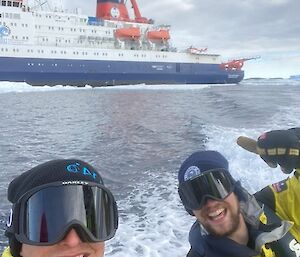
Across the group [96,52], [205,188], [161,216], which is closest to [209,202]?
[205,188]

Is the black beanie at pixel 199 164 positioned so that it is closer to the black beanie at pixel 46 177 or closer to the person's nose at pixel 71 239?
the black beanie at pixel 46 177

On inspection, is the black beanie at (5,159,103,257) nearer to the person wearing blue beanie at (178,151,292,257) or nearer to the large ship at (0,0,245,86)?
the person wearing blue beanie at (178,151,292,257)

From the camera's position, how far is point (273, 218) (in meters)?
1.75

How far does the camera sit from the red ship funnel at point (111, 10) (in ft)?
129

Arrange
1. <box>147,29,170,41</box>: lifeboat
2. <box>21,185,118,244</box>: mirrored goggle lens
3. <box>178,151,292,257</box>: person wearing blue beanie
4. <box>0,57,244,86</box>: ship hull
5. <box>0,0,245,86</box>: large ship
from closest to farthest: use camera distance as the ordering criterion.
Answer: <box>21,185,118,244</box>: mirrored goggle lens, <box>178,151,292,257</box>: person wearing blue beanie, <box>0,57,244,86</box>: ship hull, <box>0,0,245,86</box>: large ship, <box>147,29,170,41</box>: lifeboat

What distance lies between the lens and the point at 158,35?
39344 millimetres

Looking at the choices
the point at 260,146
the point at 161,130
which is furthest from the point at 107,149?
the point at 260,146

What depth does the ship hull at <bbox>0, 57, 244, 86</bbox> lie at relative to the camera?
3037 cm

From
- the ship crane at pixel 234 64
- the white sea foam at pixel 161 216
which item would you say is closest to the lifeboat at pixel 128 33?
the ship crane at pixel 234 64

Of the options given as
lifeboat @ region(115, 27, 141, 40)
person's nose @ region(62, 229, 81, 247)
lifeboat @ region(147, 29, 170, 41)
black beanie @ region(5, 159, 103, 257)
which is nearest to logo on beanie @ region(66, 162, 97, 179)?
black beanie @ region(5, 159, 103, 257)

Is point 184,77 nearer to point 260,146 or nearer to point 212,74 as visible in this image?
point 212,74

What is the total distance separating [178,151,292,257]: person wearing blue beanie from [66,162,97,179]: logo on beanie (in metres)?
0.66

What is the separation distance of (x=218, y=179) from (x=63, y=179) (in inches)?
32.7

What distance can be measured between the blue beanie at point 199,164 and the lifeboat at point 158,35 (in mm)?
38444
